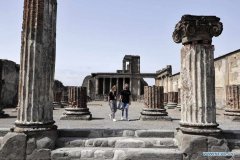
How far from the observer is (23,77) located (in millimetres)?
5453

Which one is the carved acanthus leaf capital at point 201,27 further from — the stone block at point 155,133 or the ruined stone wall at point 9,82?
the ruined stone wall at point 9,82

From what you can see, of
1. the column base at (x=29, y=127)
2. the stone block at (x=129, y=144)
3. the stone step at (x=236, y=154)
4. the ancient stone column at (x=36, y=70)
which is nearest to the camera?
the stone step at (x=236, y=154)

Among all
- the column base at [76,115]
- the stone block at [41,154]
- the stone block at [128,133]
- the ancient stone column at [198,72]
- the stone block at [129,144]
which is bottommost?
the stone block at [41,154]

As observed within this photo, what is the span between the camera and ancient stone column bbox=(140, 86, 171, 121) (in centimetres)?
976

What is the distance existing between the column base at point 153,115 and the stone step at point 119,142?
4.08m

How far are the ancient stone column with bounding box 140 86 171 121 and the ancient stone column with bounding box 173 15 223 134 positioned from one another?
14.3ft

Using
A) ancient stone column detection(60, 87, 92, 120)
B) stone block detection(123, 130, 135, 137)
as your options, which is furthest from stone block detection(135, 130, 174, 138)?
ancient stone column detection(60, 87, 92, 120)

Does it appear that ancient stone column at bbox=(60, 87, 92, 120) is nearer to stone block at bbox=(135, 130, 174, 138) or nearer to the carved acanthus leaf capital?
stone block at bbox=(135, 130, 174, 138)

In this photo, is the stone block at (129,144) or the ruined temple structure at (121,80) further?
the ruined temple structure at (121,80)

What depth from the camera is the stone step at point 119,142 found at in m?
5.47

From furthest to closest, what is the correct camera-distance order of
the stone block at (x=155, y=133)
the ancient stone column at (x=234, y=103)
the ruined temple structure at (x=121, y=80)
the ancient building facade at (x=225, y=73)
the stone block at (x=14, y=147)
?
1. the ruined temple structure at (x=121, y=80)
2. the ancient building facade at (x=225, y=73)
3. the ancient stone column at (x=234, y=103)
4. the stone block at (x=155, y=133)
5. the stone block at (x=14, y=147)

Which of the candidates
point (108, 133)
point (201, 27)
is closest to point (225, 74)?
point (201, 27)

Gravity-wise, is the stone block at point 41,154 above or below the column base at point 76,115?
below

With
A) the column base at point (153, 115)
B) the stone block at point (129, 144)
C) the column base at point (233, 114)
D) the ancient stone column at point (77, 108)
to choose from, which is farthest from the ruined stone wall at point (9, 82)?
the stone block at point (129, 144)
